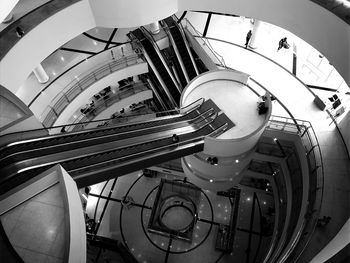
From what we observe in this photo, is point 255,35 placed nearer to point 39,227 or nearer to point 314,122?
point 314,122

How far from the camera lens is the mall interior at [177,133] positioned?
26.6 ft

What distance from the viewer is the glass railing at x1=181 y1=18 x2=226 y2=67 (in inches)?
622

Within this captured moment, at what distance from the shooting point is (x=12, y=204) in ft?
22.5

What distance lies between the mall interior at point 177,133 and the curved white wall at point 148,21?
5cm

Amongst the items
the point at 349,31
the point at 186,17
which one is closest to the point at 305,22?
the point at 349,31

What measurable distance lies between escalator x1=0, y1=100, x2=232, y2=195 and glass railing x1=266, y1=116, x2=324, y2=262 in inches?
140

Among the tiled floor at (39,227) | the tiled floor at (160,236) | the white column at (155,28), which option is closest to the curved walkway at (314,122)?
the white column at (155,28)

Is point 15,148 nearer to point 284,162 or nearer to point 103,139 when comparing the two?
point 103,139

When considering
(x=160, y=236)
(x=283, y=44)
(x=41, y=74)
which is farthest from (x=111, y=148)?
(x=283, y=44)

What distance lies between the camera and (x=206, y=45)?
16031 mm

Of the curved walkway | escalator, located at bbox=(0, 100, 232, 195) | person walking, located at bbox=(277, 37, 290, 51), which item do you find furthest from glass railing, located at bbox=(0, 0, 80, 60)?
person walking, located at bbox=(277, 37, 290, 51)

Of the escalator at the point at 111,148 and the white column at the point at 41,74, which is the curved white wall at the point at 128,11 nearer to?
the white column at the point at 41,74

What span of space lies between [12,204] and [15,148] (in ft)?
6.30

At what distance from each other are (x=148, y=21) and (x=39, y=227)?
9.96 m
